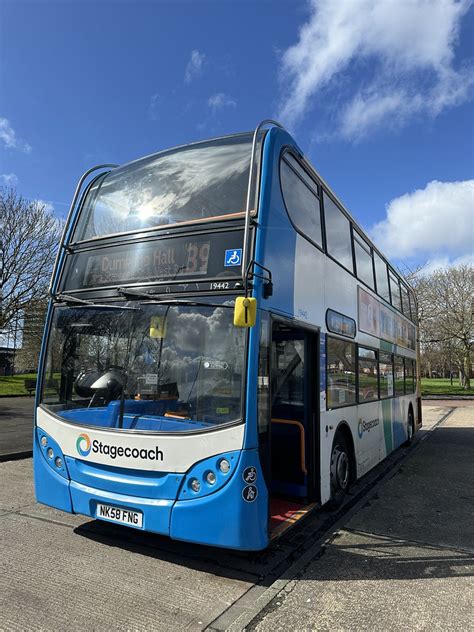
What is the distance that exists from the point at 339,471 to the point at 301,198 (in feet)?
11.7

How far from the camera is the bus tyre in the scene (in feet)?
19.2

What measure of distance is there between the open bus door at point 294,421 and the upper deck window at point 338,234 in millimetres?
1418

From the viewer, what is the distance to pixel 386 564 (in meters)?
4.42

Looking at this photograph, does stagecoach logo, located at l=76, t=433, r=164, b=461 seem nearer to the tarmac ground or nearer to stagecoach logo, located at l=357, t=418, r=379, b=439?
the tarmac ground

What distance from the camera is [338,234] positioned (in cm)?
656

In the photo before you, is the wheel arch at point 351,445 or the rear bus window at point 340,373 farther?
the wheel arch at point 351,445

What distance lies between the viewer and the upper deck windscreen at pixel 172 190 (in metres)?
4.58

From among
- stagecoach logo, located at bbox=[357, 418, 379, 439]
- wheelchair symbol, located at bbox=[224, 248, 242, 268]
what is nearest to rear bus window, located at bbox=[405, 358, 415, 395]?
stagecoach logo, located at bbox=[357, 418, 379, 439]

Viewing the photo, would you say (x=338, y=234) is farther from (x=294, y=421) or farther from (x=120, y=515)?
(x=120, y=515)

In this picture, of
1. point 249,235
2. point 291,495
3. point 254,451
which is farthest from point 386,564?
point 249,235

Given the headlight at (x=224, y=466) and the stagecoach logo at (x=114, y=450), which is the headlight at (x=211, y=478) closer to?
the headlight at (x=224, y=466)

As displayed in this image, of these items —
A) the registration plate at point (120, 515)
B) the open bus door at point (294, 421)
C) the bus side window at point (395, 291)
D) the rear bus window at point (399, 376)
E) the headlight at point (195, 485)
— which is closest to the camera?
the headlight at point (195, 485)

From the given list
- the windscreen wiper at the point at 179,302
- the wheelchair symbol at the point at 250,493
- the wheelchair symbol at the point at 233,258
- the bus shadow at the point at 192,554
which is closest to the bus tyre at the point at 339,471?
the bus shadow at the point at 192,554

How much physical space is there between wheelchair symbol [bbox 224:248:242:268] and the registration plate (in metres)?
2.34
